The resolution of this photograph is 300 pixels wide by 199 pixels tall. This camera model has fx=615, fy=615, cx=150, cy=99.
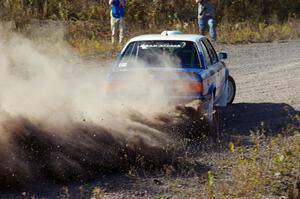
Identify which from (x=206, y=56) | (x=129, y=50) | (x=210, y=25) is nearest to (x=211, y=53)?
(x=206, y=56)

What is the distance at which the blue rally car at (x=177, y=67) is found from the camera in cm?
948

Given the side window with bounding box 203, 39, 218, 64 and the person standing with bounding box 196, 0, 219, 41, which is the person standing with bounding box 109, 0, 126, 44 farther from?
the side window with bounding box 203, 39, 218, 64

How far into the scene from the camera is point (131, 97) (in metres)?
9.53

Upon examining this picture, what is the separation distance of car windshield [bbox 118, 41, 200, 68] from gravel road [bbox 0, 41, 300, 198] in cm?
132

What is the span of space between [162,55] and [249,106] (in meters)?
2.84

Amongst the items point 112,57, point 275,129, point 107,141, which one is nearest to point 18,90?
point 107,141

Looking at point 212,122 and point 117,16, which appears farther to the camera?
point 117,16

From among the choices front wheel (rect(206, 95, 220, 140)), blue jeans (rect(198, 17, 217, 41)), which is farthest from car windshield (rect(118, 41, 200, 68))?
blue jeans (rect(198, 17, 217, 41))

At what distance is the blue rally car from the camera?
9484mm

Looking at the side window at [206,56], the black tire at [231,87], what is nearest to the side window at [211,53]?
the side window at [206,56]

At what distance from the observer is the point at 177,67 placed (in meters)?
9.86

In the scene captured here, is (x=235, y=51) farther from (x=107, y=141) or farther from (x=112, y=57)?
(x=107, y=141)

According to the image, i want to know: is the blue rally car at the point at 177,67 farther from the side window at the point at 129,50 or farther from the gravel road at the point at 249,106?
the gravel road at the point at 249,106

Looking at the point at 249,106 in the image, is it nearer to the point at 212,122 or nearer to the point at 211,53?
the point at 211,53
